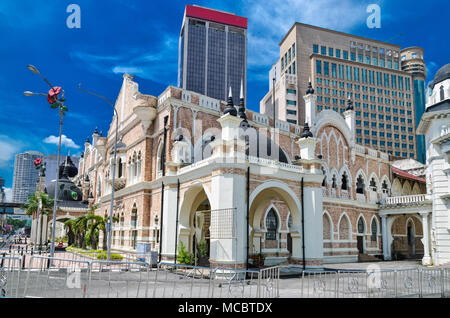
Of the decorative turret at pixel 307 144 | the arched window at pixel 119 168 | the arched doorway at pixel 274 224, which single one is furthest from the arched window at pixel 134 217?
the decorative turret at pixel 307 144

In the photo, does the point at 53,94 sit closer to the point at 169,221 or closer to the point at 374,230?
the point at 169,221

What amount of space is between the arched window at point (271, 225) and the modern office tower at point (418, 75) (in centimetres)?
7471

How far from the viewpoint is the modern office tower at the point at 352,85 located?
81562 mm

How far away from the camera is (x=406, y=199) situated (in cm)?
3338

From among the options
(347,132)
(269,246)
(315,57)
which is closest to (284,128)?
(347,132)

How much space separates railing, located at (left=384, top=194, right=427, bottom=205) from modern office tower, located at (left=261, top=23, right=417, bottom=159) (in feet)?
150

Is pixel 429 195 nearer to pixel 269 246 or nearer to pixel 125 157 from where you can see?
pixel 269 246

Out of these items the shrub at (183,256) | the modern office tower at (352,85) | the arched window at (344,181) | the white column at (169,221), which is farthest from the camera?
the modern office tower at (352,85)

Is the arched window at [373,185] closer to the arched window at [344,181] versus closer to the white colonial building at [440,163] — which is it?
the arched window at [344,181]

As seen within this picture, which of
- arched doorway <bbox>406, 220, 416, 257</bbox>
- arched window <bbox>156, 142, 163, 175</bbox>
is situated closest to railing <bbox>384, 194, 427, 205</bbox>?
arched doorway <bbox>406, 220, 416, 257</bbox>

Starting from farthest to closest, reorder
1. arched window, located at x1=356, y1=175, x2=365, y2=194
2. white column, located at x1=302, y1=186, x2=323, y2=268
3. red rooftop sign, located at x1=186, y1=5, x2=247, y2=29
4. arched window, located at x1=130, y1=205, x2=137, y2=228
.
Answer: red rooftop sign, located at x1=186, y1=5, x2=247, y2=29 < arched window, located at x1=356, y1=175, x2=365, y2=194 < arched window, located at x1=130, y1=205, x2=137, y2=228 < white column, located at x1=302, y1=186, x2=323, y2=268

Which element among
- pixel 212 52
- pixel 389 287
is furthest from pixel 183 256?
pixel 212 52

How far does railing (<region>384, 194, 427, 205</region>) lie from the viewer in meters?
31.1

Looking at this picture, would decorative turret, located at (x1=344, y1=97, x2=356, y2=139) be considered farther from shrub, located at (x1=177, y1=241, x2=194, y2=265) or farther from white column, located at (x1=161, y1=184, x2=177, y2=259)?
shrub, located at (x1=177, y1=241, x2=194, y2=265)
